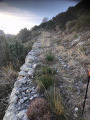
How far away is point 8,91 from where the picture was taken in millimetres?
2820

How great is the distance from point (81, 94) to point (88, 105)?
1.16 feet

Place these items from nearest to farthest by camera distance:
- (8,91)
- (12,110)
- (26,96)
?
(12,110), (26,96), (8,91)

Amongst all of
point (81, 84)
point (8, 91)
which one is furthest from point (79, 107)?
point (8, 91)

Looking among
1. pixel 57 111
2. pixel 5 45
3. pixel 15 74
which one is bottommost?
pixel 57 111

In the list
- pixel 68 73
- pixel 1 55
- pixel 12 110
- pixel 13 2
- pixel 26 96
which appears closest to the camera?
pixel 12 110

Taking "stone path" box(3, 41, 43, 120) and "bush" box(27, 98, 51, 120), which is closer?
"bush" box(27, 98, 51, 120)

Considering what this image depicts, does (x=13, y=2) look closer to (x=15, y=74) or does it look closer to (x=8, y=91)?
(x=15, y=74)

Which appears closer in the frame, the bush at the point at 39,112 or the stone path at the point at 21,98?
the bush at the point at 39,112

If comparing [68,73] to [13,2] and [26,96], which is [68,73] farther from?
[13,2]

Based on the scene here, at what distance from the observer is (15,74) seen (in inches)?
132

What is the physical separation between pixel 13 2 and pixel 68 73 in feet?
9.67

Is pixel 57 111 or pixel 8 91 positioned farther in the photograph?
pixel 8 91

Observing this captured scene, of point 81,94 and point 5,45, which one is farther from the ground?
point 5,45

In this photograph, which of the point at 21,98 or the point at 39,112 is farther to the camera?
the point at 21,98
